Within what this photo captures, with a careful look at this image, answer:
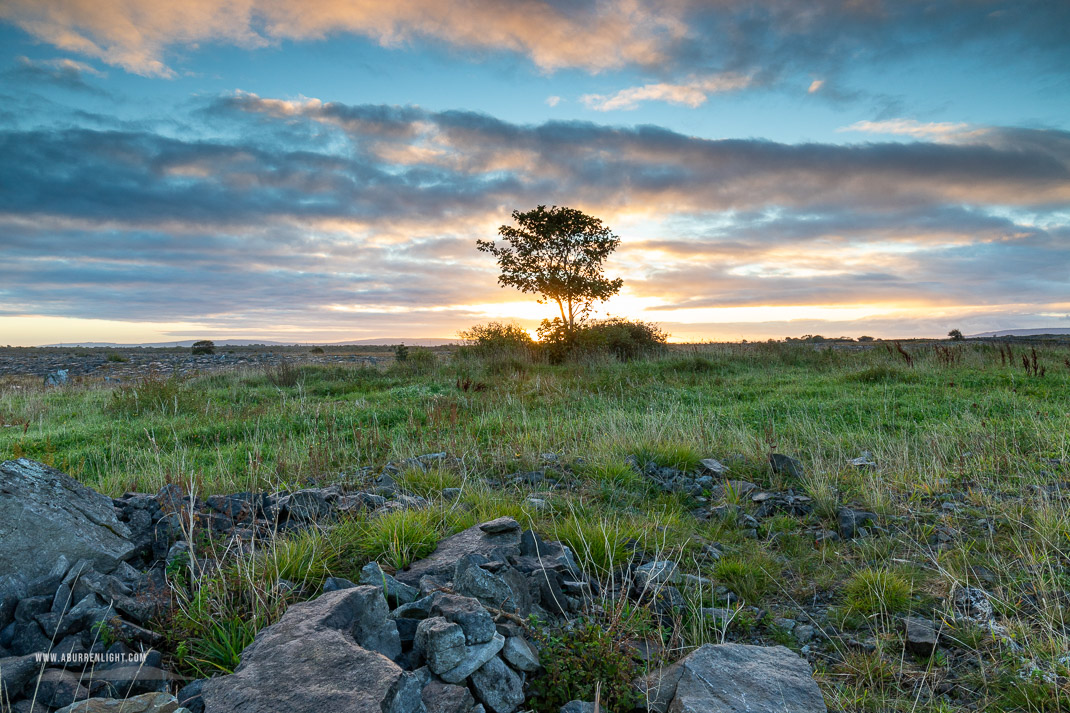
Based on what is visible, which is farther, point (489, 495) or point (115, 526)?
point (489, 495)

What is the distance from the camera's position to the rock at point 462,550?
326cm

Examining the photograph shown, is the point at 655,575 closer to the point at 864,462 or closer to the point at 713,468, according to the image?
the point at 713,468

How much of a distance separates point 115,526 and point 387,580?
199 cm

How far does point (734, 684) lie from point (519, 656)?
932 mm

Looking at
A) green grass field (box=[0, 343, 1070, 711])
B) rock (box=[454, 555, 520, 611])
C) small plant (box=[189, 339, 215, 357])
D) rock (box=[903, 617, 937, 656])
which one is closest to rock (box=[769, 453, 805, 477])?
green grass field (box=[0, 343, 1070, 711])

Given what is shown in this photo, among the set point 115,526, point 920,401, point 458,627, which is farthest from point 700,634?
point 920,401

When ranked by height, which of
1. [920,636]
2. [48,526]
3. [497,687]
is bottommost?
[920,636]

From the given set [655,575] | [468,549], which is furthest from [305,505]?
[655,575]

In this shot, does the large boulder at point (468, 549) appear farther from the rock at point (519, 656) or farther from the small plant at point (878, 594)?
the small plant at point (878, 594)

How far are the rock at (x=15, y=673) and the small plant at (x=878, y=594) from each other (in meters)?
4.11

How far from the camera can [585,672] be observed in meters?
2.44

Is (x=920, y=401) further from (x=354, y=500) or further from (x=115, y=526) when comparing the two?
(x=115, y=526)

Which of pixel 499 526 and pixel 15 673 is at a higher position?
pixel 499 526

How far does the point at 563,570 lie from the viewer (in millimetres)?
3430
